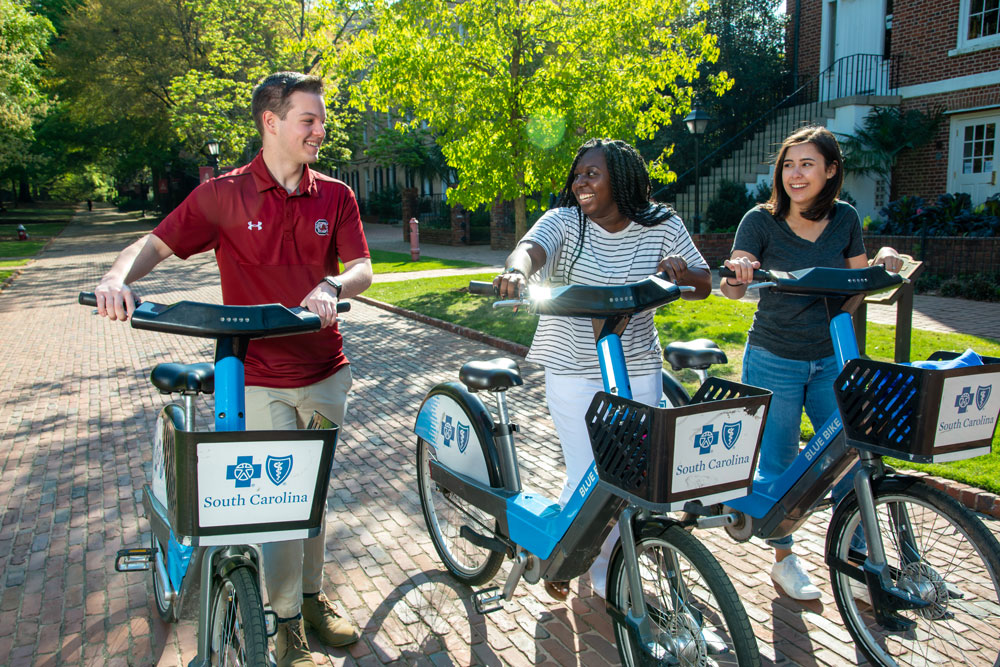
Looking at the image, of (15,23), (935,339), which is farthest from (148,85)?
(935,339)

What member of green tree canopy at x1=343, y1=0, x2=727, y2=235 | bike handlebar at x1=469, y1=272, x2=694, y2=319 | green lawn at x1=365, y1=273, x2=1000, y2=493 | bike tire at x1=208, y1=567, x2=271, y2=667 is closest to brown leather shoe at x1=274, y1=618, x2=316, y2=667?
bike tire at x1=208, y1=567, x2=271, y2=667

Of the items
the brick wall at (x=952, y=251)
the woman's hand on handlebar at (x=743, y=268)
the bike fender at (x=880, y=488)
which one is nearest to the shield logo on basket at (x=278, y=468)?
the woman's hand on handlebar at (x=743, y=268)

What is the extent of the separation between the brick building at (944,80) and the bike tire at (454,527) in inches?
582

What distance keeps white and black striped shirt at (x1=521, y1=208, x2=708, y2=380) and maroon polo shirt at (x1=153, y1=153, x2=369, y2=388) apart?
777 millimetres

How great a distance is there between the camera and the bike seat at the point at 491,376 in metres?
3.09

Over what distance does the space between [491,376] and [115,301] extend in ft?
4.63

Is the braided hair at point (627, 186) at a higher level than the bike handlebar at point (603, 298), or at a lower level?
higher

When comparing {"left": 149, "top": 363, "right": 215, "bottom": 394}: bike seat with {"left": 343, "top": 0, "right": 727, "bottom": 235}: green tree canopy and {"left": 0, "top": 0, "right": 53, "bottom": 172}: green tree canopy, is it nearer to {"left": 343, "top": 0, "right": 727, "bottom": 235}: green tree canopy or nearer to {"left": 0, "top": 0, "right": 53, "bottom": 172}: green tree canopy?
{"left": 343, "top": 0, "right": 727, "bottom": 235}: green tree canopy

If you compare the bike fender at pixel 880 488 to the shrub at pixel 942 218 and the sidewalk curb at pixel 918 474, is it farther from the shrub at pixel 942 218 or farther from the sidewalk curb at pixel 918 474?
the shrub at pixel 942 218

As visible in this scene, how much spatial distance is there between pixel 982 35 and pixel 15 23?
26.6m

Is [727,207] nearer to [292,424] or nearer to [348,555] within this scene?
[348,555]

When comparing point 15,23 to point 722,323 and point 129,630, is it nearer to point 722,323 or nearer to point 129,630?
point 722,323

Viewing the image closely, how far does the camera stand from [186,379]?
247 cm

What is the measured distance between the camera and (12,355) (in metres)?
9.80
